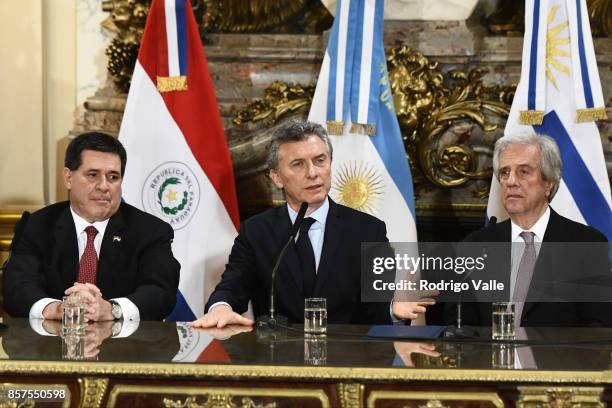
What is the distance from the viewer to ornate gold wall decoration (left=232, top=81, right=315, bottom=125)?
533cm

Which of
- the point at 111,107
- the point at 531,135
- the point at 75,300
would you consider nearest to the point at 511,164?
the point at 531,135

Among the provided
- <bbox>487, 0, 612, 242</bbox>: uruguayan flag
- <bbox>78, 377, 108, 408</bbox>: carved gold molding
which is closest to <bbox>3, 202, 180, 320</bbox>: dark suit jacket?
<bbox>78, 377, 108, 408</bbox>: carved gold molding

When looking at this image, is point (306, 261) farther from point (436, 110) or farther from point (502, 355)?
point (436, 110)

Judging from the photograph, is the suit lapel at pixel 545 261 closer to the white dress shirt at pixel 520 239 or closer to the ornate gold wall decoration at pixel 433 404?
the white dress shirt at pixel 520 239

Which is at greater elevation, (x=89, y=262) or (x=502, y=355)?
(x=89, y=262)

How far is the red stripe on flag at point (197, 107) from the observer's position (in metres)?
5.04

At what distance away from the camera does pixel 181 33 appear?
507 centimetres

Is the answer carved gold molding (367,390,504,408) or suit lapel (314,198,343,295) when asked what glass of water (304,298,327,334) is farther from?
carved gold molding (367,390,504,408)

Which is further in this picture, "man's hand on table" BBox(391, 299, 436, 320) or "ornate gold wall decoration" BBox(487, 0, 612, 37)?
"ornate gold wall decoration" BBox(487, 0, 612, 37)

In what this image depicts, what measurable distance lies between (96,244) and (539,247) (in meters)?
1.63

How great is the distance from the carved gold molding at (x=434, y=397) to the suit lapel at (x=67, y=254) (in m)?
1.60

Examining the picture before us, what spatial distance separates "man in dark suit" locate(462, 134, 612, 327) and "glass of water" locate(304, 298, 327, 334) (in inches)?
27.1

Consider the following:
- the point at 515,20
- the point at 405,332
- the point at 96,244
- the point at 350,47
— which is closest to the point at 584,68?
the point at 515,20

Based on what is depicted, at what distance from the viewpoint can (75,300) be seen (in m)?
3.47
